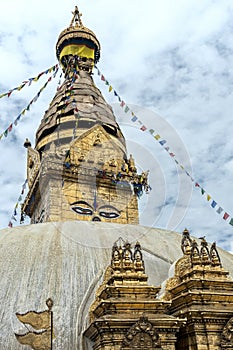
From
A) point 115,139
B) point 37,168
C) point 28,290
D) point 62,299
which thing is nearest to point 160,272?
point 62,299

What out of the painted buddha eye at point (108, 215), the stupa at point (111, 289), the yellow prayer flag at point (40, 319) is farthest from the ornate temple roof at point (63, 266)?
the painted buddha eye at point (108, 215)

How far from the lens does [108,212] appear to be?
23516 mm

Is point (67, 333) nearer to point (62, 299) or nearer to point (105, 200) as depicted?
point (62, 299)

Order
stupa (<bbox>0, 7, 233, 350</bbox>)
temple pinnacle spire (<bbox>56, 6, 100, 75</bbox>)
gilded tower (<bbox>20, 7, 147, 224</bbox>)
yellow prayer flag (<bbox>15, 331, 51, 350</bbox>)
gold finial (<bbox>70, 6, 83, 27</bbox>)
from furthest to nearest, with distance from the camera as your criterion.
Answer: gold finial (<bbox>70, 6, 83, 27</bbox>), temple pinnacle spire (<bbox>56, 6, 100, 75</bbox>), gilded tower (<bbox>20, 7, 147, 224</bbox>), stupa (<bbox>0, 7, 233, 350</bbox>), yellow prayer flag (<bbox>15, 331, 51, 350</bbox>)

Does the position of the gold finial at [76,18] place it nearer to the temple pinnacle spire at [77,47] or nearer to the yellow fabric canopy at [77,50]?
the temple pinnacle spire at [77,47]

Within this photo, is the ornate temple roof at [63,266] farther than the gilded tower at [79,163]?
No

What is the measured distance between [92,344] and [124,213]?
14.6m

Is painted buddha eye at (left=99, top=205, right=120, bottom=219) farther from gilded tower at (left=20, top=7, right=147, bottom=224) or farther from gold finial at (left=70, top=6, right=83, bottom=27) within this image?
gold finial at (left=70, top=6, right=83, bottom=27)

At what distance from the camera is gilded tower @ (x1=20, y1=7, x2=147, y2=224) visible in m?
23.1

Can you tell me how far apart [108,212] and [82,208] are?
160cm

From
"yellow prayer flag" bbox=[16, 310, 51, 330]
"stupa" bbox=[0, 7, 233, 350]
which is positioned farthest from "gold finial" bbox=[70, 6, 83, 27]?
"yellow prayer flag" bbox=[16, 310, 51, 330]

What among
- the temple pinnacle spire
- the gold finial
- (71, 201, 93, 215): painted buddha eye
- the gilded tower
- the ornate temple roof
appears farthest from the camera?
the gold finial

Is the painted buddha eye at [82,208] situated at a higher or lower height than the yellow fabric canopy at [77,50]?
lower

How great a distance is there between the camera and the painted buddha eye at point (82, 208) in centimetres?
2273
